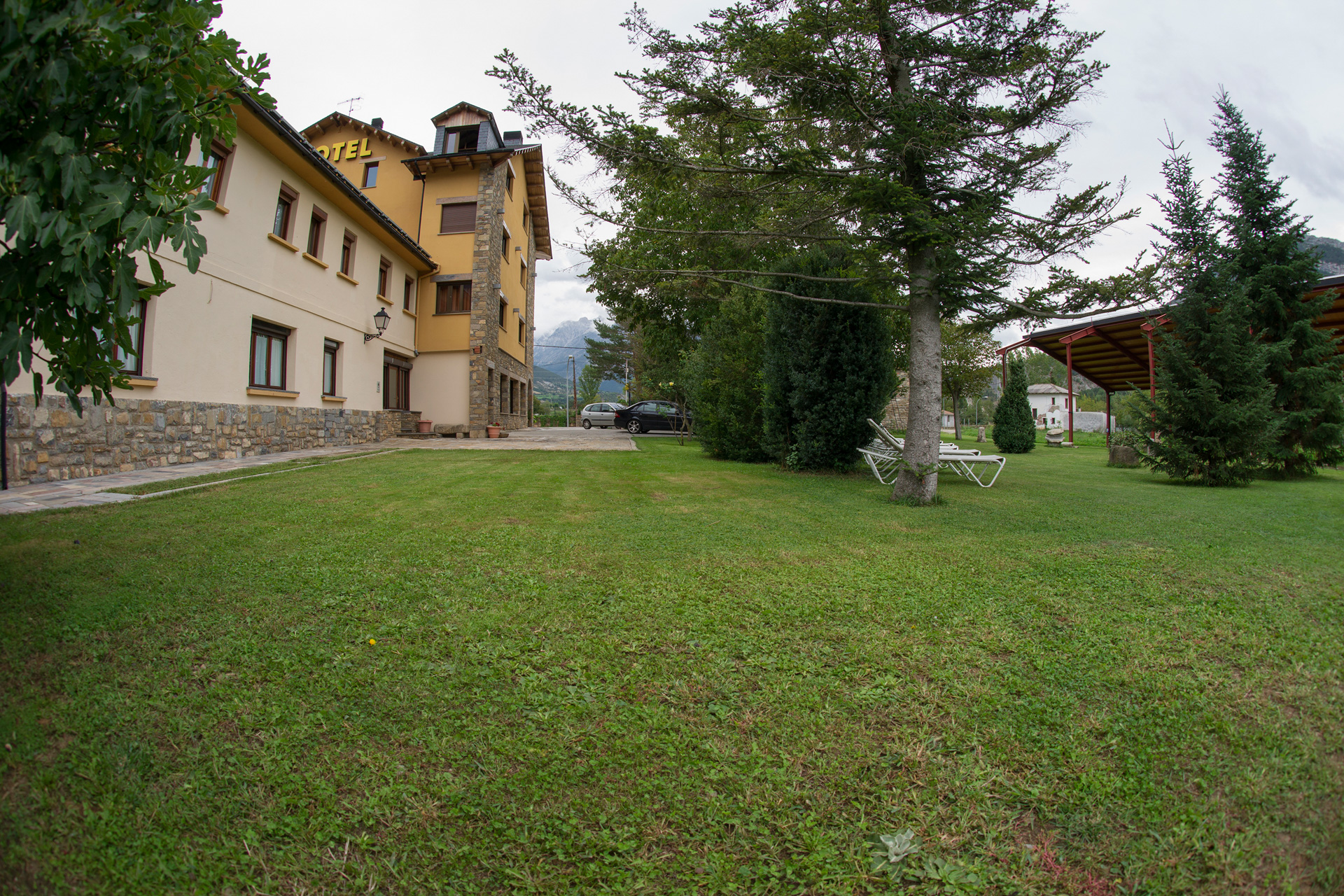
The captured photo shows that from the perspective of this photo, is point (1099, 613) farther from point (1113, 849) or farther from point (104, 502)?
point (104, 502)

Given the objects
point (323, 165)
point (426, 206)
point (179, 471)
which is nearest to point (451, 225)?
point (426, 206)

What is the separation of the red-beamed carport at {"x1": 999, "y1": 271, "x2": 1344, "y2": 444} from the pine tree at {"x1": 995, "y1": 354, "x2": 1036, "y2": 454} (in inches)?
16.7

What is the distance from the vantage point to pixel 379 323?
14516 mm

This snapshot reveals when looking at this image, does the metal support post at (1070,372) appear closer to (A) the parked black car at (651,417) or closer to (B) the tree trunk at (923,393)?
(A) the parked black car at (651,417)

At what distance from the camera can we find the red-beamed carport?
645 inches

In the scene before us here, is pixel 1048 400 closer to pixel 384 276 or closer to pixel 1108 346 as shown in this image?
pixel 1108 346

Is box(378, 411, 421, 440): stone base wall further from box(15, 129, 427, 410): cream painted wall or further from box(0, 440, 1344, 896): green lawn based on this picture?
box(0, 440, 1344, 896): green lawn

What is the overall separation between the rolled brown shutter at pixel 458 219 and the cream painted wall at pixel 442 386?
13.3 feet

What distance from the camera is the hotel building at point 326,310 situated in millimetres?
Answer: 7672

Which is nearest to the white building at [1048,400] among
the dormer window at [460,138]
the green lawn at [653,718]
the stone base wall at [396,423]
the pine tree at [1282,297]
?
the pine tree at [1282,297]

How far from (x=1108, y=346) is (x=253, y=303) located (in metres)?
23.3

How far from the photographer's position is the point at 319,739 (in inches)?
73.6

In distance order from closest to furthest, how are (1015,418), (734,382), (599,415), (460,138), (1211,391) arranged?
(1211,391)
(734,382)
(1015,418)
(460,138)
(599,415)

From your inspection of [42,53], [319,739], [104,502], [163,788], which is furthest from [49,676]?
[104,502]
